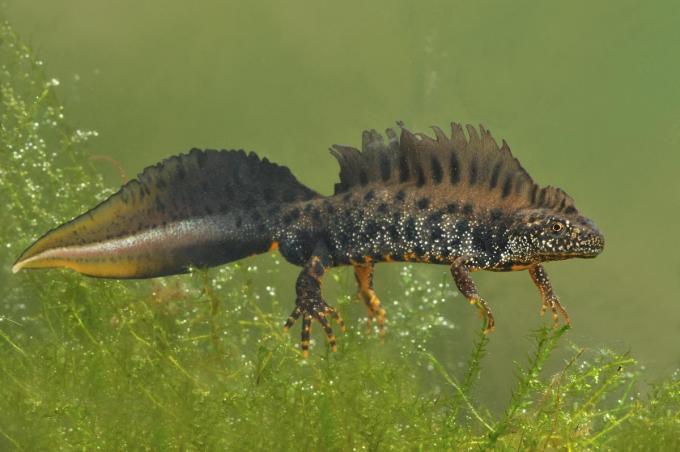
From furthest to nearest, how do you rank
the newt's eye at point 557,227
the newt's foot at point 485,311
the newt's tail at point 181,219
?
the newt's tail at point 181,219
the newt's eye at point 557,227
the newt's foot at point 485,311

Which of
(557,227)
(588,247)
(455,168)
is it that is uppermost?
(455,168)

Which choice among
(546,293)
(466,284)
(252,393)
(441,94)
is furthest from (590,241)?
(441,94)

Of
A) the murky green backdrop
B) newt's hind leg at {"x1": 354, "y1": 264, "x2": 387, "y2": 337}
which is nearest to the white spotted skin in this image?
newt's hind leg at {"x1": 354, "y1": 264, "x2": 387, "y2": 337}

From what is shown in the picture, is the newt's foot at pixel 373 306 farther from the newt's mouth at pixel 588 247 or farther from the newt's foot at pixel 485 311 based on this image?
the newt's mouth at pixel 588 247

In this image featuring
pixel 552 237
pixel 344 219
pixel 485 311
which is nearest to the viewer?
pixel 485 311

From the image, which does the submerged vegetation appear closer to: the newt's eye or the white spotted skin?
the white spotted skin

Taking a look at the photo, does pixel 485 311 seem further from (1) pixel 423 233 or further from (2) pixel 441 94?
(2) pixel 441 94

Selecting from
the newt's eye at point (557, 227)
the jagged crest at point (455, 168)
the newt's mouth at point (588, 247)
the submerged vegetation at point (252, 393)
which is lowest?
the submerged vegetation at point (252, 393)

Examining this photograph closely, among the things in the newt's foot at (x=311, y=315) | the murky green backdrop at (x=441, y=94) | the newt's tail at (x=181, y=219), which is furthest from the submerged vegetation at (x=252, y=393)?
the murky green backdrop at (x=441, y=94)
